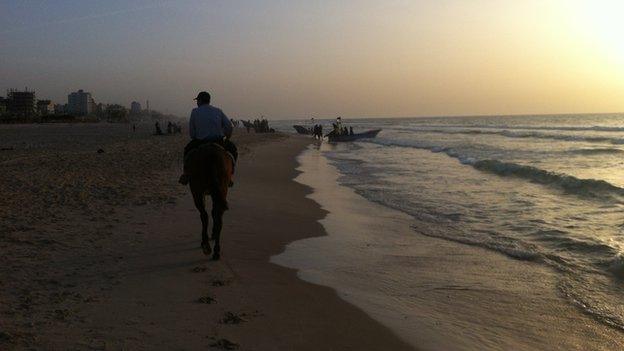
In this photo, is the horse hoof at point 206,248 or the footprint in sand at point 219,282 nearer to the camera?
the footprint in sand at point 219,282

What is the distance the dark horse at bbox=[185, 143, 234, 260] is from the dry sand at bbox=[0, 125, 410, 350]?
0.43m

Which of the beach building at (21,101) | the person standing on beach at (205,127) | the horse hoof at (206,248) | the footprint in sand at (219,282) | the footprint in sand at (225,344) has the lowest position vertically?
the footprint in sand at (225,344)

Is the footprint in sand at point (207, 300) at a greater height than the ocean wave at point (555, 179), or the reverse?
the ocean wave at point (555, 179)

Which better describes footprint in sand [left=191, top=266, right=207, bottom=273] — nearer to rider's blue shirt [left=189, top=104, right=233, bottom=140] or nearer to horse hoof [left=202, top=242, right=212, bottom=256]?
horse hoof [left=202, top=242, right=212, bottom=256]

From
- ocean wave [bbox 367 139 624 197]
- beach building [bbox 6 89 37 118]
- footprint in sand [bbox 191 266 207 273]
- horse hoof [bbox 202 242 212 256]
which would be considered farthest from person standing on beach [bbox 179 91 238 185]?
beach building [bbox 6 89 37 118]

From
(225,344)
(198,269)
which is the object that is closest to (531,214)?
(198,269)

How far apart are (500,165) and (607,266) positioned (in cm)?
1422

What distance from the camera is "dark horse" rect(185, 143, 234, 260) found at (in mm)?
6617

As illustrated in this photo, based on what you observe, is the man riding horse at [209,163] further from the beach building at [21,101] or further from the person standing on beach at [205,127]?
the beach building at [21,101]

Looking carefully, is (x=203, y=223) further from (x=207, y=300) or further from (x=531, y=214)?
(x=531, y=214)

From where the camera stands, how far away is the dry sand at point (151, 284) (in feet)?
13.3

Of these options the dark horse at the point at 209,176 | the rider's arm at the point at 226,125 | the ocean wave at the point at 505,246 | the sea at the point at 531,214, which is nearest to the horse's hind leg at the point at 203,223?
the dark horse at the point at 209,176

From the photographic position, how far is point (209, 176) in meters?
6.64

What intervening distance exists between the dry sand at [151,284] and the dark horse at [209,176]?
0.43 m
